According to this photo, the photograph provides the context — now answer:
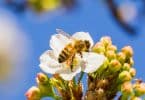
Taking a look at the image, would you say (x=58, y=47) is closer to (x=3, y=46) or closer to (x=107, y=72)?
(x=107, y=72)

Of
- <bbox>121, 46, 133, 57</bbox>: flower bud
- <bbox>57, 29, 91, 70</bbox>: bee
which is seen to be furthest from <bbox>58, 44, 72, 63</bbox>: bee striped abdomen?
<bbox>121, 46, 133, 57</bbox>: flower bud

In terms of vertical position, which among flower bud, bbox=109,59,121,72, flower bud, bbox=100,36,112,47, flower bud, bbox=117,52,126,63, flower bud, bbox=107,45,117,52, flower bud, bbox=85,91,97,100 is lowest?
flower bud, bbox=85,91,97,100

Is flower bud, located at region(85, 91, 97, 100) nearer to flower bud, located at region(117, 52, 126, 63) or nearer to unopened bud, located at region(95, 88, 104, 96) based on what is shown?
unopened bud, located at region(95, 88, 104, 96)

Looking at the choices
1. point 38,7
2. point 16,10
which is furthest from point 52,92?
→ point 38,7

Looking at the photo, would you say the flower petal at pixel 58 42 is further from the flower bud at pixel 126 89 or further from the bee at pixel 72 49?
the flower bud at pixel 126 89

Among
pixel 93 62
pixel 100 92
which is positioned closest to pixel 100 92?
pixel 100 92

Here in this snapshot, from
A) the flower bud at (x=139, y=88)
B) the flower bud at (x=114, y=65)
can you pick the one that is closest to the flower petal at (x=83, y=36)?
the flower bud at (x=114, y=65)

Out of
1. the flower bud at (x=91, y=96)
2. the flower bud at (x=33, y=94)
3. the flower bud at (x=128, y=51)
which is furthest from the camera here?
the flower bud at (x=128, y=51)
